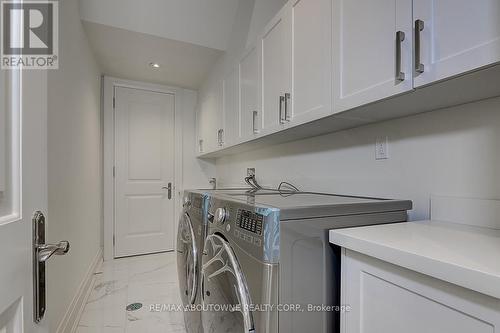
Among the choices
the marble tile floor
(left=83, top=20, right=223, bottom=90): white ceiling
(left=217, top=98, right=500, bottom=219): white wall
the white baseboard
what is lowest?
the marble tile floor

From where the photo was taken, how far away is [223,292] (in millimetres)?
1043

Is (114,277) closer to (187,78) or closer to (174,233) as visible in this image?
(174,233)

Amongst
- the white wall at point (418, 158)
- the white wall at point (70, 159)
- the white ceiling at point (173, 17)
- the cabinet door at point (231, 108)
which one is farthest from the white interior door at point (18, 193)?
the white ceiling at point (173, 17)

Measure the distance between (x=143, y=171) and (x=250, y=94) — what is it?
2.26 meters

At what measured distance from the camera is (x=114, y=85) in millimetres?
3367

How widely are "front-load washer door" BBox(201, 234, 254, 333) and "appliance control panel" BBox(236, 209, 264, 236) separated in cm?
13

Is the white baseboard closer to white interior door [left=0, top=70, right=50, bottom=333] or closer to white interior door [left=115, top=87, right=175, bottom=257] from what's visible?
white interior door [left=115, top=87, right=175, bottom=257]

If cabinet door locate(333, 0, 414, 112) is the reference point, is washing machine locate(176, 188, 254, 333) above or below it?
below

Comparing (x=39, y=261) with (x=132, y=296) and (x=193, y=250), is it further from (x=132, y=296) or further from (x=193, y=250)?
(x=132, y=296)

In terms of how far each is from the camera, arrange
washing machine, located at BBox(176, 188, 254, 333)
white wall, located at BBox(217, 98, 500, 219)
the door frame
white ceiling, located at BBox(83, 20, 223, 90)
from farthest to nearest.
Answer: the door frame, white ceiling, located at BBox(83, 20, 223, 90), washing machine, located at BBox(176, 188, 254, 333), white wall, located at BBox(217, 98, 500, 219)

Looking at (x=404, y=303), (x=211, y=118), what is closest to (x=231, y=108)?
(x=211, y=118)

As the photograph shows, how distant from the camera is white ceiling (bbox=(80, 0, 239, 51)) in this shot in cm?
217

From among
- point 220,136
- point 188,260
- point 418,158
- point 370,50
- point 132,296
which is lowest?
point 132,296

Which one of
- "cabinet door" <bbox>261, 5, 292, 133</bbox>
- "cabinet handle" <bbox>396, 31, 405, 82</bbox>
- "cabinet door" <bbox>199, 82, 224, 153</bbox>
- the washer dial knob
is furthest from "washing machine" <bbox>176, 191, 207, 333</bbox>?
"cabinet door" <bbox>199, 82, 224, 153</bbox>
